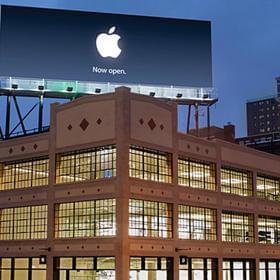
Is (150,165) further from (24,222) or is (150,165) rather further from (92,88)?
(92,88)

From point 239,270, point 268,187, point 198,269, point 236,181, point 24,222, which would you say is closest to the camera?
point 198,269

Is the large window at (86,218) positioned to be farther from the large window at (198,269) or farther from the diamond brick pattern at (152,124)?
the large window at (198,269)

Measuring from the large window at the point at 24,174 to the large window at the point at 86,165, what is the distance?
1769 mm

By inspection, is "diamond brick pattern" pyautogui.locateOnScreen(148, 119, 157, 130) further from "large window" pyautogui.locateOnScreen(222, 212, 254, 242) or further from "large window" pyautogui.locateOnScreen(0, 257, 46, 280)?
"large window" pyautogui.locateOnScreen(0, 257, 46, 280)

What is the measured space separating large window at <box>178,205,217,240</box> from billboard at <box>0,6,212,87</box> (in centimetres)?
1467

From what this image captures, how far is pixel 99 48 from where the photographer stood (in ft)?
208

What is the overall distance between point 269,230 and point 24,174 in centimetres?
2387

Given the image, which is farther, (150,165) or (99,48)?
(99,48)

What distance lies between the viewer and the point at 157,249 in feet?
161

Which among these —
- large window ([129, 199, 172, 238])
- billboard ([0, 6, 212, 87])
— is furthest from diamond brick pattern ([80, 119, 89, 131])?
billboard ([0, 6, 212, 87])

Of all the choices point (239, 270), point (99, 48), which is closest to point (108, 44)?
point (99, 48)

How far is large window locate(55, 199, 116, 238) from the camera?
4784cm

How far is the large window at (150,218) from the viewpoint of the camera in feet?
158

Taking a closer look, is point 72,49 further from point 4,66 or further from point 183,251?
point 183,251
